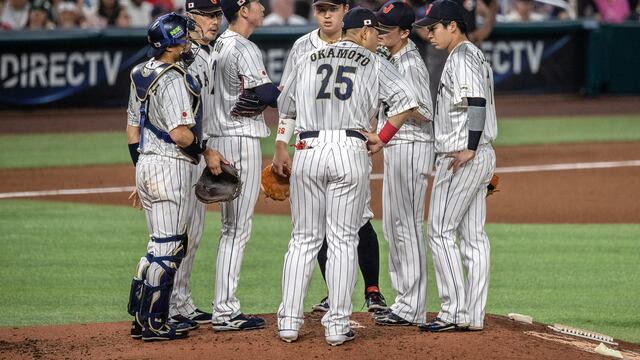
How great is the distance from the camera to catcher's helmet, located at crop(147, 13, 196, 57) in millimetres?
6520

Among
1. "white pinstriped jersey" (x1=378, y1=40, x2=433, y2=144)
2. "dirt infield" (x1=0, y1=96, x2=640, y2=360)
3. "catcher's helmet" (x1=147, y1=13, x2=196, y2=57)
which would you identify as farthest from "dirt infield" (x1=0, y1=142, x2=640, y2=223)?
"catcher's helmet" (x1=147, y1=13, x2=196, y2=57)

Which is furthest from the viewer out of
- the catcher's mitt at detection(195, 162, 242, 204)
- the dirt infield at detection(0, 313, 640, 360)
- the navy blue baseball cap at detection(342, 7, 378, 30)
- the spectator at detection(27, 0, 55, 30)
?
the spectator at detection(27, 0, 55, 30)

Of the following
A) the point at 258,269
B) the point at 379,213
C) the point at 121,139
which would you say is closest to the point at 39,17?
the point at 121,139

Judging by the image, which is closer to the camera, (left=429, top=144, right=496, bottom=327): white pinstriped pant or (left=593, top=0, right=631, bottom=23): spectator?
(left=429, top=144, right=496, bottom=327): white pinstriped pant

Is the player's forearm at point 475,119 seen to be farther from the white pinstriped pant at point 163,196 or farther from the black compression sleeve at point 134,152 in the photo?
the black compression sleeve at point 134,152

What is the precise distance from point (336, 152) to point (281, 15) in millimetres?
14481

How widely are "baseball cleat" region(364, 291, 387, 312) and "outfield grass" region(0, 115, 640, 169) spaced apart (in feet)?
A: 28.2

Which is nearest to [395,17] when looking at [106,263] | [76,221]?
[106,263]

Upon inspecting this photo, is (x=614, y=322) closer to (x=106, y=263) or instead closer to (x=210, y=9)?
(x=210, y=9)

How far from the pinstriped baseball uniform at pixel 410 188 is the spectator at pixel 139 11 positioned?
14081 millimetres

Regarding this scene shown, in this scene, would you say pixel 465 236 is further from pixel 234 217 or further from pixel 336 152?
pixel 234 217

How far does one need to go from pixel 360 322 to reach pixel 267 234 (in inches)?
159

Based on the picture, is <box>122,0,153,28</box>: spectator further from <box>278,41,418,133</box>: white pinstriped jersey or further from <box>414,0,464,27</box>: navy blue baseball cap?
<box>278,41,418,133</box>: white pinstriped jersey

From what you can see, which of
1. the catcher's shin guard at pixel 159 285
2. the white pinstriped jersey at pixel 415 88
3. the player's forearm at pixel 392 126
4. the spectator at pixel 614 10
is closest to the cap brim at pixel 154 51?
the catcher's shin guard at pixel 159 285
